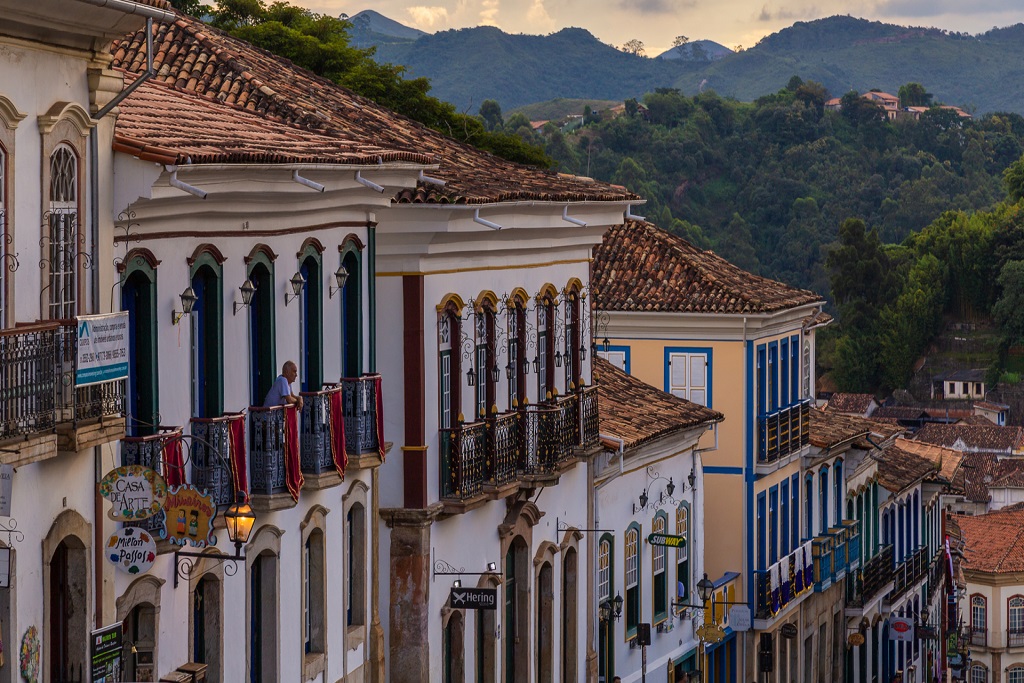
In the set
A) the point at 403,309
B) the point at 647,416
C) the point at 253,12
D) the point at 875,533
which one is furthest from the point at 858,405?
the point at 403,309

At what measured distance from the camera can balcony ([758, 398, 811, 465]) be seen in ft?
126

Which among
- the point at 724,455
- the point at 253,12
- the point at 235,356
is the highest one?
the point at 253,12

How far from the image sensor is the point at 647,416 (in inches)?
1244

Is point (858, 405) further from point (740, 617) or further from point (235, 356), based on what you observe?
point (235, 356)

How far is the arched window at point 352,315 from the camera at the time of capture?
1981 cm

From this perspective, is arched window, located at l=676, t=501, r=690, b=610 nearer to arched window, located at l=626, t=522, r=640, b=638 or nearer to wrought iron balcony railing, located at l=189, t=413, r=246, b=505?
arched window, located at l=626, t=522, r=640, b=638

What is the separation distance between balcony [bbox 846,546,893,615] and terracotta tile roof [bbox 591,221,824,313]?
1038cm

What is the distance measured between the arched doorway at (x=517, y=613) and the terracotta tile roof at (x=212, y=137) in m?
7.76

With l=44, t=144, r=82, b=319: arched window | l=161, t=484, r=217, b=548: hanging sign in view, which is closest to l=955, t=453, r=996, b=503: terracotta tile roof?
l=161, t=484, r=217, b=548: hanging sign

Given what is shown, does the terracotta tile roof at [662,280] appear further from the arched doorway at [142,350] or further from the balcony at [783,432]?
the arched doorway at [142,350]

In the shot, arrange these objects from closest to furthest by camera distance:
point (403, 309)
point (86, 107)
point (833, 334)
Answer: point (86, 107)
point (403, 309)
point (833, 334)

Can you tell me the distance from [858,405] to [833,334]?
1614 centimetres

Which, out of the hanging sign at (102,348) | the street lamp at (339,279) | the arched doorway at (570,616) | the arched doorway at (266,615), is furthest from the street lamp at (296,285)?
the arched doorway at (570,616)

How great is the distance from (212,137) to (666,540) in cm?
1535
